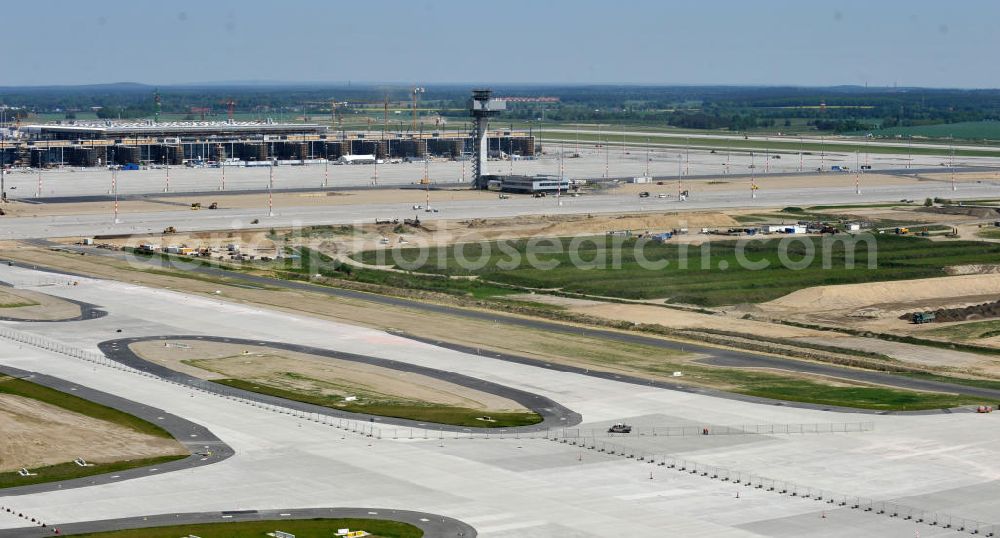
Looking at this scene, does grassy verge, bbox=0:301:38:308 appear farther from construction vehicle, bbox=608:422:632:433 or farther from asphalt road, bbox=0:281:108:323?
construction vehicle, bbox=608:422:632:433

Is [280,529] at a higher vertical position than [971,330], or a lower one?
lower

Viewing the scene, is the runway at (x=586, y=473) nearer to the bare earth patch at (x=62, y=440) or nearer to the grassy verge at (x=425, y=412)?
the grassy verge at (x=425, y=412)

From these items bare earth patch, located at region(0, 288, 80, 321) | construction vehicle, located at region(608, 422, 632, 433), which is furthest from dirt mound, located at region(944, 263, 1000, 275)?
bare earth patch, located at region(0, 288, 80, 321)

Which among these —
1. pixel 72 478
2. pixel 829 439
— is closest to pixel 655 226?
pixel 829 439

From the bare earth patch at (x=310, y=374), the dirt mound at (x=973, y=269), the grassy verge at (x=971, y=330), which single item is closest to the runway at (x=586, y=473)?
the bare earth patch at (x=310, y=374)

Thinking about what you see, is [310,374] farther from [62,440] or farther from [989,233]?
[989,233]

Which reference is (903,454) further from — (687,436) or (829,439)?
(687,436)

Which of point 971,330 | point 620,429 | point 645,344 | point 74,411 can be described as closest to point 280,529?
point 620,429
